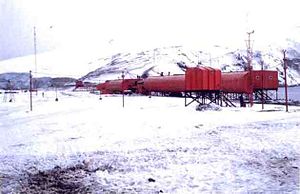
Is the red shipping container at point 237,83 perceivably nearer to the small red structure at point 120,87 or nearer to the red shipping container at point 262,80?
the red shipping container at point 262,80

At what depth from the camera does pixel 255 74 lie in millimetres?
41312

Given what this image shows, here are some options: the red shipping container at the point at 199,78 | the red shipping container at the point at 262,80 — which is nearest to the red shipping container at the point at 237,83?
the red shipping container at the point at 262,80

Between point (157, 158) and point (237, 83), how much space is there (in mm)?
30338

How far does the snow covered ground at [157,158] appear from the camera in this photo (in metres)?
10.5

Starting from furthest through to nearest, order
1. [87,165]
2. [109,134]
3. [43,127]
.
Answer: [43,127] < [109,134] < [87,165]

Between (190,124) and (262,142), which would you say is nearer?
(262,142)

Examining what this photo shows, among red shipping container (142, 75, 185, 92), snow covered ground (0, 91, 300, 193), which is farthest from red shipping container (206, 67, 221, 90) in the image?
snow covered ground (0, 91, 300, 193)

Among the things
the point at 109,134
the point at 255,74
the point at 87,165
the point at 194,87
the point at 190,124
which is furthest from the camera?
the point at 255,74

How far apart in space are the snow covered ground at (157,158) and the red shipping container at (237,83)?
791 inches

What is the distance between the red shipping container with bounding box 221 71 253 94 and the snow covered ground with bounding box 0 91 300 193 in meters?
20.1

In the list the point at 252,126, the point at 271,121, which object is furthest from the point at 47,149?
the point at 271,121

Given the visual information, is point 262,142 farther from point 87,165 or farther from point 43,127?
point 43,127

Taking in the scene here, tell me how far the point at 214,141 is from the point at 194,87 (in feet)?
70.2

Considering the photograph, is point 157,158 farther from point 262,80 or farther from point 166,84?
point 166,84
